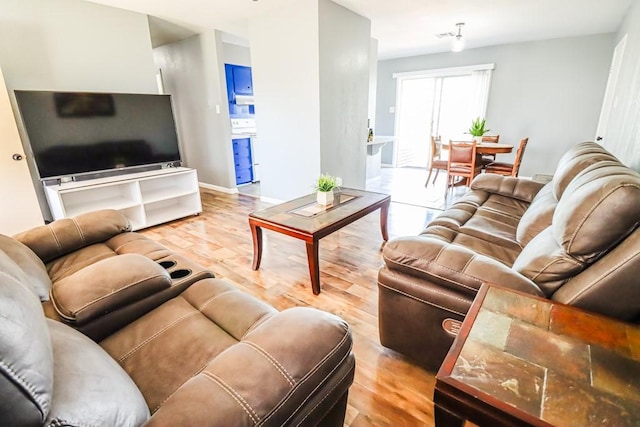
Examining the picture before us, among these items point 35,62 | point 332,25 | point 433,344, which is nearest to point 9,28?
point 35,62

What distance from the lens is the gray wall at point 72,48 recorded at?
2830 millimetres

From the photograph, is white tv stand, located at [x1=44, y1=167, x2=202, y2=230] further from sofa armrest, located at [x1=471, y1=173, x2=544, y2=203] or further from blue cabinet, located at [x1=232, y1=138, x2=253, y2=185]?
sofa armrest, located at [x1=471, y1=173, x2=544, y2=203]

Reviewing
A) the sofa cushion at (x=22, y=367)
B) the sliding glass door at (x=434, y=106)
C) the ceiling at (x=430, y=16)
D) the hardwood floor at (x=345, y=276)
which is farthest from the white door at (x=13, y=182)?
the sliding glass door at (x=434, y=106)

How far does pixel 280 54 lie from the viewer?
3650mm

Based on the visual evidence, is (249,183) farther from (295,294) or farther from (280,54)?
(295,294)

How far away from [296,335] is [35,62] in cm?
388

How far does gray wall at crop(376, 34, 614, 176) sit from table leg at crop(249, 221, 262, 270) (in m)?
5.34

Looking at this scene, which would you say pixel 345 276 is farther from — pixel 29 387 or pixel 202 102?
pixel 202 102

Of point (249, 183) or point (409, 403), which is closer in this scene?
point (409, 403)

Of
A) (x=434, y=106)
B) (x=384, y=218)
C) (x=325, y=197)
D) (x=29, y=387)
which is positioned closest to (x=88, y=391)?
(x=29, y=387)

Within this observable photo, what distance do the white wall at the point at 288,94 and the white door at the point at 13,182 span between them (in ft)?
7.96

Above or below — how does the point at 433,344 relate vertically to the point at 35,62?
below

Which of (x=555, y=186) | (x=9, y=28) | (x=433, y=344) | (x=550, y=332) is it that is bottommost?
(x=433, y=344)

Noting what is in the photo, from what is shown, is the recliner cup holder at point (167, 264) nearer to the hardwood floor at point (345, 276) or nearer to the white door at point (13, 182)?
the hardwood floor at point (345, 276)
